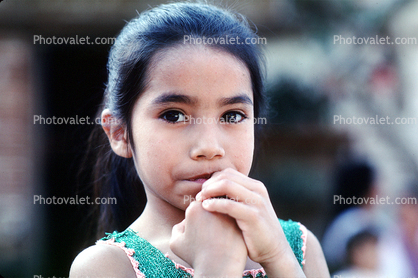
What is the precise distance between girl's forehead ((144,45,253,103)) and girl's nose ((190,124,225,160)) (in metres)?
0.12

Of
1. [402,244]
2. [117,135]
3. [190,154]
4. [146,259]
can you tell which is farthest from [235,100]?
[402,244]

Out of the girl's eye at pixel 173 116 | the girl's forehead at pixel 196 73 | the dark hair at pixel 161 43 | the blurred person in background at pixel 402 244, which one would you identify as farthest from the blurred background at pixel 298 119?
the girl's eye at pixel 173 116

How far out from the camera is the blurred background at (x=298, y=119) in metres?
3.20

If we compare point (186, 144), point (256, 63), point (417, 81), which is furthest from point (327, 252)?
point (186, 144)

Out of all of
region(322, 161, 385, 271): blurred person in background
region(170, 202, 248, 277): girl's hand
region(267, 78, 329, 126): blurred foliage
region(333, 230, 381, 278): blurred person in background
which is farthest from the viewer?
region(267, 78, 329, 126): blurred foliage

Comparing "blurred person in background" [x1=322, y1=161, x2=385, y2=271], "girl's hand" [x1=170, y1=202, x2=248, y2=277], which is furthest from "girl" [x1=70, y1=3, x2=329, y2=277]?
"blurred person in background" [x1=322, y1=161, x2=385, y2=271]

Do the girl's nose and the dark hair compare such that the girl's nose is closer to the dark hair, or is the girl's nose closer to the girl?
the girl

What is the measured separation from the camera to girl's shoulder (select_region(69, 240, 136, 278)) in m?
1.18

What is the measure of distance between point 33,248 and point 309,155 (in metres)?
3.58

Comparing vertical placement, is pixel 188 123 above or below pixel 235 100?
below

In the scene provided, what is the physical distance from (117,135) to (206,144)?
520 millimetres

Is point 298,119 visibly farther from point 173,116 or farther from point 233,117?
point 173,116

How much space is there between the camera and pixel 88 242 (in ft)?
9.86

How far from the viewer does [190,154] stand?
3.87 ft
